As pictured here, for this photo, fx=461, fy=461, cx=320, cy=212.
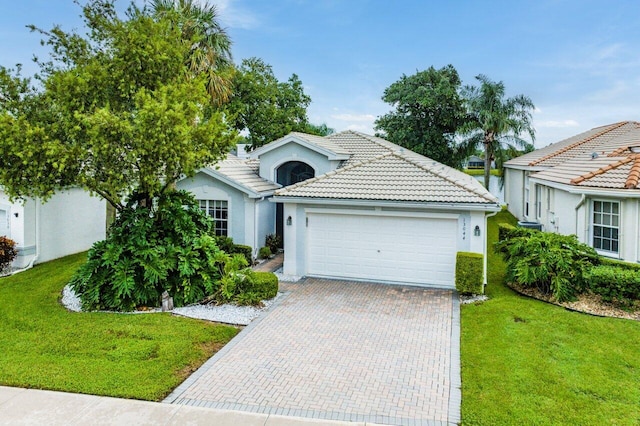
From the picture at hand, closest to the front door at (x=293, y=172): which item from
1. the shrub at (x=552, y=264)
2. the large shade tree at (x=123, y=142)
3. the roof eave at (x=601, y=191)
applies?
the large shade tree at (x=123, y=142)

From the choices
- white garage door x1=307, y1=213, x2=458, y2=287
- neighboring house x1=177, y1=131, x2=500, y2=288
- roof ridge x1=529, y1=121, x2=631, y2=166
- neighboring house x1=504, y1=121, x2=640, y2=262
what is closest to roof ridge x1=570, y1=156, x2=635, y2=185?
neighboring house x1=504, y1=121, x2=640, y2=262

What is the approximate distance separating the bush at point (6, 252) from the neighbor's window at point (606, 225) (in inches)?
799

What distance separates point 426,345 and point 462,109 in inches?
1288

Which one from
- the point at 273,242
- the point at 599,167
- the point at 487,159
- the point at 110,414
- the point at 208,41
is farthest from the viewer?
the point at 487,159

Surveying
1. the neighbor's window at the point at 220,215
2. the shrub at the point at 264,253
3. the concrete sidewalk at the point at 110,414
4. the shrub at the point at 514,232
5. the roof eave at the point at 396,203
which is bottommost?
the concrete sidewalk at the point at 110,414

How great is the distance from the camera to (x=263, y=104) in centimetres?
3472

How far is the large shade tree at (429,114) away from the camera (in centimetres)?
3853

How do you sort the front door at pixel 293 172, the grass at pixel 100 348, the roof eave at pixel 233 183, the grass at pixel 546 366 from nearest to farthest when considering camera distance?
1. the grass at pixel 546 366
2. the grass at pixel 100 348
3. the roof eave at pixel 233 183
4. the front door at pixel 293 172

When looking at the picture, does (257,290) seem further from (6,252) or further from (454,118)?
(454,118)

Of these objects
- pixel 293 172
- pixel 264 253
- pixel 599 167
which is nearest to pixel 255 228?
pixel 264 253

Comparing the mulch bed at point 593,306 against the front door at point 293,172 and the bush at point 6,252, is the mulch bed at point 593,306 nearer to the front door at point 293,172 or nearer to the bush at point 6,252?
the front door at point 293,172

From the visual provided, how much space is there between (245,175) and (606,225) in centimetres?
1291

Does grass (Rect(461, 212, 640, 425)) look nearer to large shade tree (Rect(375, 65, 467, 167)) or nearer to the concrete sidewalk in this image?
the concrete sidewalk

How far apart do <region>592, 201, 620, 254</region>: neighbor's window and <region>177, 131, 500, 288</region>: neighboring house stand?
3.98 m
